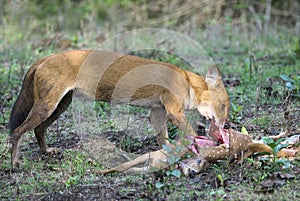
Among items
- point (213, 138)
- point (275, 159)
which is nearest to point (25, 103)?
point (213, 138)

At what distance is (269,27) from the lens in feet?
41.9

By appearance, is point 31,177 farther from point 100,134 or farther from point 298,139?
point 298,139

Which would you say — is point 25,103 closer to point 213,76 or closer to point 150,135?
point 150,135

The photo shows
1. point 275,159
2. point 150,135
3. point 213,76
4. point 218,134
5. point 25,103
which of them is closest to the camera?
point 275,159

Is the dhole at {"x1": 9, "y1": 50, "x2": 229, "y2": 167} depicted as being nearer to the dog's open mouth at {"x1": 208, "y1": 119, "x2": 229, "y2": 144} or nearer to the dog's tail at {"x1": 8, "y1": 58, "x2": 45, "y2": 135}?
the dog's tail at {"x1": 8, "y1": 58, "x2": 45, "y2": 135}

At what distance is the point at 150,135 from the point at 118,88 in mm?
668

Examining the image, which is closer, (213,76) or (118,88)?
(118,88)

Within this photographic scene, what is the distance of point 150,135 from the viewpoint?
646cm

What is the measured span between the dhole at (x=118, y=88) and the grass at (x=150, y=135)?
0.29m

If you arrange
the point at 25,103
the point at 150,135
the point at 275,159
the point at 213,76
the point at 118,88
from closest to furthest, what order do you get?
the point at 275,159, the point at 25,103, the point at 118,88, the point at 213,76, the point at 150,135

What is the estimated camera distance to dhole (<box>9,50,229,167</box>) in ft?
19.4

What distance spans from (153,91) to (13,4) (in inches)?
337

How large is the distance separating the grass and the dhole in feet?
0.94

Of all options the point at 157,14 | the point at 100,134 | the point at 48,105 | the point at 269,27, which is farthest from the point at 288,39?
the point at 48,105
